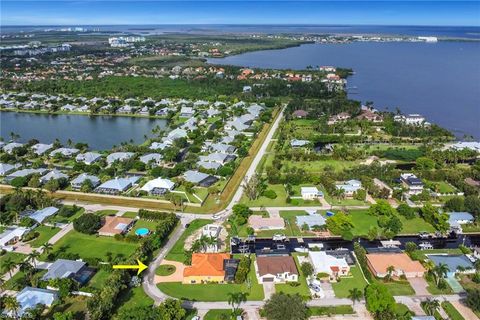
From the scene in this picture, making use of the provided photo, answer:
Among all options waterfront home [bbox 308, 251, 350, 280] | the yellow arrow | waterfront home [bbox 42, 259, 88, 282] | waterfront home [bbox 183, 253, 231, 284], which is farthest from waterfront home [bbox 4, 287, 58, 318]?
waterfront home [bbox 308, 251, 350, 280]

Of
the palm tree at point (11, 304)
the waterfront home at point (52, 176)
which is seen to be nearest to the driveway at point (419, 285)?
the palm tree at point (11, 304)

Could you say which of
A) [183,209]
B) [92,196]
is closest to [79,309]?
[183,209]

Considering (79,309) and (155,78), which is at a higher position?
Result: (155,78)

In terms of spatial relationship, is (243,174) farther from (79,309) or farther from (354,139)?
(79,309)

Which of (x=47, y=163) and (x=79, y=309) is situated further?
(x=47, y=163)

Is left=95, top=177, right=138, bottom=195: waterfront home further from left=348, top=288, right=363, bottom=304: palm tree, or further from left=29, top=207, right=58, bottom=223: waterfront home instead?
left=348, top=288, right=363, bottom=304: palm tree

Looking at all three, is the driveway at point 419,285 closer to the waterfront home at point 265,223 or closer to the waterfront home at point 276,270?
the waterfront home at point 276,270

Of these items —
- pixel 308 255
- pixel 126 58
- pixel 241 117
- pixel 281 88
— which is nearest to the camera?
pixel 308 255
